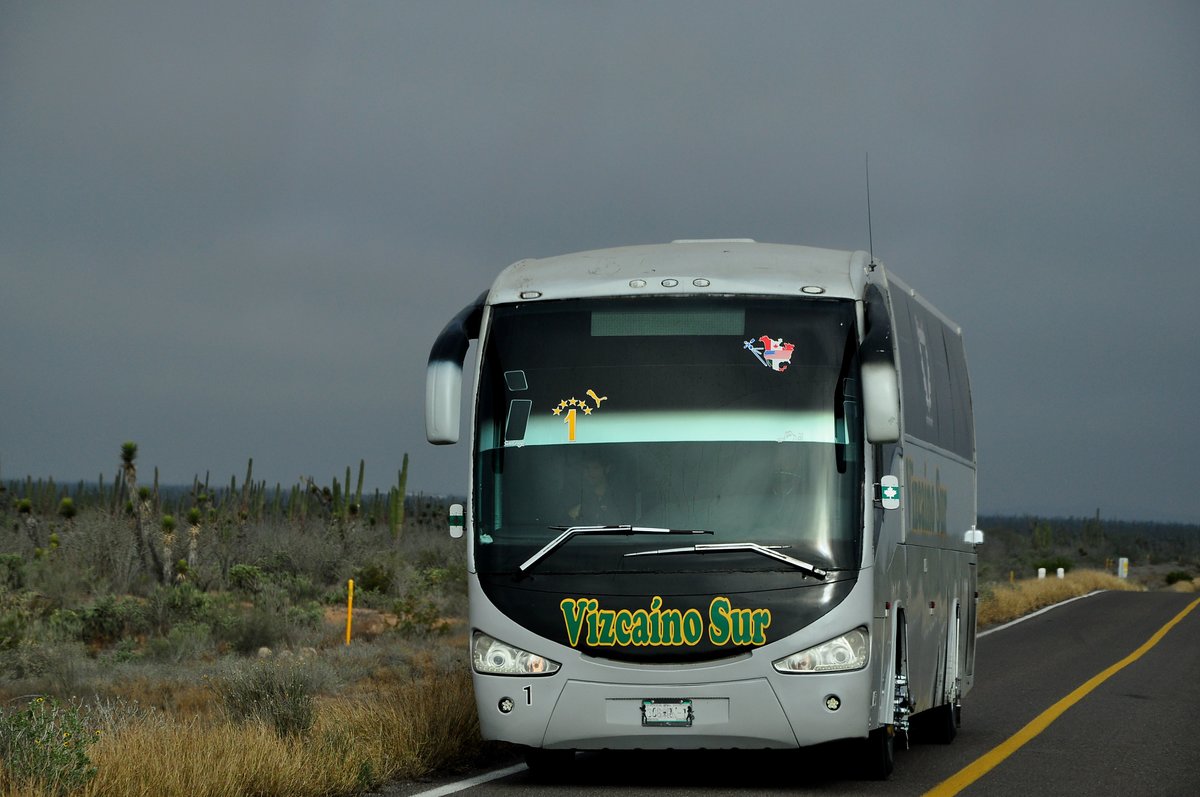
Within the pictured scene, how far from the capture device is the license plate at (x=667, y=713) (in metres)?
9.27

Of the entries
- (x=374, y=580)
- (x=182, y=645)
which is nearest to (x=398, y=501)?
(x=374, y=580)

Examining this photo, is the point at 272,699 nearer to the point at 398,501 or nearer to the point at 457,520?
the point at 457,520

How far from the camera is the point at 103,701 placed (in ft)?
64.1

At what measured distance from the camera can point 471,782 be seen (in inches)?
393

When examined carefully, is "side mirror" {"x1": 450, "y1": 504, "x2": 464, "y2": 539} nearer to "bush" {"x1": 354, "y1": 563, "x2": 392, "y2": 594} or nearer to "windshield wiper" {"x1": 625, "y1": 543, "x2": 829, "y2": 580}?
"windshield wiper" {"x1": 625, "y1": 543, "x2": 829, "y2": 580}

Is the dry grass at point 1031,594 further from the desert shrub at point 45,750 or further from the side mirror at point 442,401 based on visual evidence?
the desert shrub at point 45,750

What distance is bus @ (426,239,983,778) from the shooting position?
9289mm

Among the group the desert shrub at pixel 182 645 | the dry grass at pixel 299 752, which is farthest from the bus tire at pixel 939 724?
the desert shrub at pixel 182 645

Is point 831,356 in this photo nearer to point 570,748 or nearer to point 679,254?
point 679,254

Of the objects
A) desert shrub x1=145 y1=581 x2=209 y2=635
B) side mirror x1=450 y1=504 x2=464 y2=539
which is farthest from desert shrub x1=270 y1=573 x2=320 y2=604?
side mirror x1=450 y1=504 x2=464 y2=539

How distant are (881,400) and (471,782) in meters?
3.54

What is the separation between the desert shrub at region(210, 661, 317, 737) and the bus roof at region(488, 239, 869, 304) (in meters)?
A: 3.05

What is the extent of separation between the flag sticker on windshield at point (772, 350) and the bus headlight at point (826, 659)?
1727 mm

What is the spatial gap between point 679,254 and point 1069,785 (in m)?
4.34
